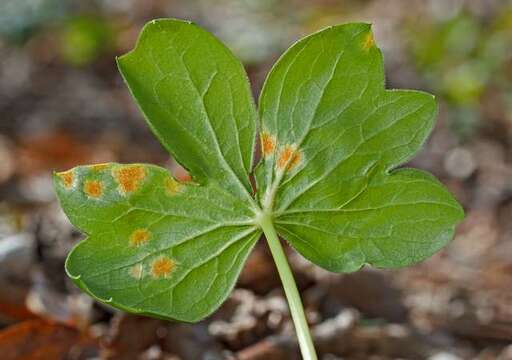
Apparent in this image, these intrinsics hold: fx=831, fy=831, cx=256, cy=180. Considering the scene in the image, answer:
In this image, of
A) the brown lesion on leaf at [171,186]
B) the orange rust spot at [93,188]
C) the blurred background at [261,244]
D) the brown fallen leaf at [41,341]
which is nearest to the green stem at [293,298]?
the brown lesion on leaf at [171,186]

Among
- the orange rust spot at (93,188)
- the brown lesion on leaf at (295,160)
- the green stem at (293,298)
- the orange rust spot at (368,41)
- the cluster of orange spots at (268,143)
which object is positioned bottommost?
the green stem at (293,298)

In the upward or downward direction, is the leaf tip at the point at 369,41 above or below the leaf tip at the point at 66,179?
above

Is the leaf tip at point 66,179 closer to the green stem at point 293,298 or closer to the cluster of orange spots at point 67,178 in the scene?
the cluster of orange spots at point 67,178

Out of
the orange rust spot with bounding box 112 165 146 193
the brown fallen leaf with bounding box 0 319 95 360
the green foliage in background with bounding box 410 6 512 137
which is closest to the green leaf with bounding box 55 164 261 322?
the orange rust spot with bounding box 112 165 146 193

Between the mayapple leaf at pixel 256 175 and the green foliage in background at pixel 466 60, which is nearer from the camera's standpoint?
the mayapple leaf at pixel 256 175

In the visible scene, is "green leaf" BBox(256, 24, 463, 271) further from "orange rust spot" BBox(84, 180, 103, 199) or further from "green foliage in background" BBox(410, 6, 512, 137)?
"green foliage in background" BBox(410, 6, 512, 137)

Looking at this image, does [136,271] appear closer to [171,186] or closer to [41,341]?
[171,186]

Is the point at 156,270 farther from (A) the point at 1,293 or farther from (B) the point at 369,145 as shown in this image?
(A) the point at 1,293

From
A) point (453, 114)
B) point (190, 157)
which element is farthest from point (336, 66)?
point (453, 114)
